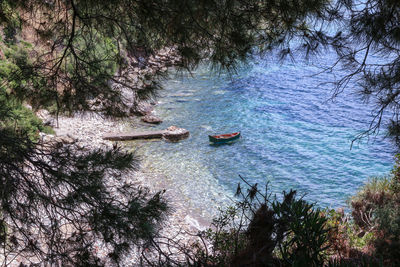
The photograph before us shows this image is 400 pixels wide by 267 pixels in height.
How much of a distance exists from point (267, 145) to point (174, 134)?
3517 millimetres

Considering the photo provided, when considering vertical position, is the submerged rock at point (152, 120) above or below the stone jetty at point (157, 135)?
above

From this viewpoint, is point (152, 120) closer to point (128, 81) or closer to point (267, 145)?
point (267, 145)

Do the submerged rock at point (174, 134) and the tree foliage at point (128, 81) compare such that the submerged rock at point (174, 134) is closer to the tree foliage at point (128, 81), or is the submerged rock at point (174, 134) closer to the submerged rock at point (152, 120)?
the submerged rock at point (152, 120)

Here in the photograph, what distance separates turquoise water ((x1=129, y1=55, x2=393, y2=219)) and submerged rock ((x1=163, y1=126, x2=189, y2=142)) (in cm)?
31

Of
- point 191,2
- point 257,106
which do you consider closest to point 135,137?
point 257,106

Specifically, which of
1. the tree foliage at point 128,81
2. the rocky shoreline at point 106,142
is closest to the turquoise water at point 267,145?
the rocky shoreline at point 106,142

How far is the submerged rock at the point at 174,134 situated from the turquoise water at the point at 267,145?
12.3 inches

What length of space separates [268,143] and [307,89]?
A: 244 inches

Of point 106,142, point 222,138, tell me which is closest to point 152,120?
point 106,142

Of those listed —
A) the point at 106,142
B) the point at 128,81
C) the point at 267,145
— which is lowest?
the point at 106,142

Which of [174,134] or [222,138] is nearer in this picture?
[222,138]

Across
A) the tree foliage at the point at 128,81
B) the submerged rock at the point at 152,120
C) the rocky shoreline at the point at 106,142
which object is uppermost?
the tree foliage at the point at 128,81

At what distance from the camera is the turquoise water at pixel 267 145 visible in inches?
408

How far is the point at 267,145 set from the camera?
12.9 metres
